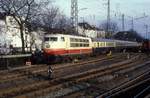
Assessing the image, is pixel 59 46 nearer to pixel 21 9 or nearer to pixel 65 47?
pixel 65 47

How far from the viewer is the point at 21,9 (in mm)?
41219

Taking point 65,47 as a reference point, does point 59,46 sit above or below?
above

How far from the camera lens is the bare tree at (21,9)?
132 feet

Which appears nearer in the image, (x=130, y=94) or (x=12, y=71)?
(x=130, y=94)

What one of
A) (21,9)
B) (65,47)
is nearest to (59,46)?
(65,47)

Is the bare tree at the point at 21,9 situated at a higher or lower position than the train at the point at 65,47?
higher

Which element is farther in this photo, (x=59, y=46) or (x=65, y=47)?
(x=65, y=47)

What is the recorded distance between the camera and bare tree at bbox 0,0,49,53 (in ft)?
132

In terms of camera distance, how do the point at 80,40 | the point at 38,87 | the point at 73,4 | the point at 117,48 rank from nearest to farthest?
1. the point at 38,87
2. the point at 80,40
3. the point at 73,4
4. the point at 117,48

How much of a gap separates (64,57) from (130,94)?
19138 millimetres

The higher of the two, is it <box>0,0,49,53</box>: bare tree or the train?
<box>0,0,49,53</box>: bare tree

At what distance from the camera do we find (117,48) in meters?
67.2

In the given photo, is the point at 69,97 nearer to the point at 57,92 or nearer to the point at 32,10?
the point at 57,92

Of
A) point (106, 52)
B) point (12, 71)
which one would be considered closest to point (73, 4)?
point (106, 52)
